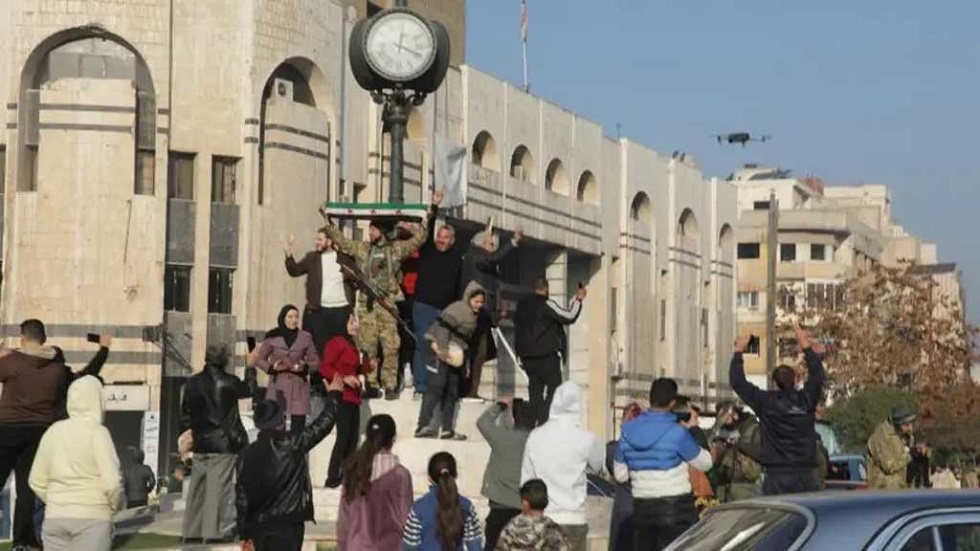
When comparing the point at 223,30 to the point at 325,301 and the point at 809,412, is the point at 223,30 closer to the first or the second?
the point at 325,301

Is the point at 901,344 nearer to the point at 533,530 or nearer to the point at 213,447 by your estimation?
the point at 213,447

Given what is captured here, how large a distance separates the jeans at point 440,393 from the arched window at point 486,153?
41069mm

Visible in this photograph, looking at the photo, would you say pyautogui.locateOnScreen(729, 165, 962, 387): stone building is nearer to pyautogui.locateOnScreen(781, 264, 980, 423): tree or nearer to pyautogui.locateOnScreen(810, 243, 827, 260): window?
pyautogui.locateOnScreen(810, 243, 827, 260): window

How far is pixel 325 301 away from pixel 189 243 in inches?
1129

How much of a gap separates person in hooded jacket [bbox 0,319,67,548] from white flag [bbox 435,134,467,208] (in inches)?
1563

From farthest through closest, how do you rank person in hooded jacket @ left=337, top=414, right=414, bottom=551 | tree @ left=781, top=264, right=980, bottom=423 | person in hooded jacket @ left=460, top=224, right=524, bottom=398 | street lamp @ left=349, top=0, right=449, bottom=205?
tree @ left=781, top=264, right=980, bottom=423 → street lamp @ left=349, top=0, right=449, bottom=205 → person in hooded jacket @ left=460, top=224, right=524, bottom=398 → person in hooded jacket @ left=337, top=414, right=414, bottom=551

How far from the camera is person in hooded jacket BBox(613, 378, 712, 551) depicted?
13961 millimetres

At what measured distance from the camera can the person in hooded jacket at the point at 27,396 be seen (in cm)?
1591

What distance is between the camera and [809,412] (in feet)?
52.7

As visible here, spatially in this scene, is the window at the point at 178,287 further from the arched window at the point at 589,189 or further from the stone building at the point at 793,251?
the stone building at the point at 793,251

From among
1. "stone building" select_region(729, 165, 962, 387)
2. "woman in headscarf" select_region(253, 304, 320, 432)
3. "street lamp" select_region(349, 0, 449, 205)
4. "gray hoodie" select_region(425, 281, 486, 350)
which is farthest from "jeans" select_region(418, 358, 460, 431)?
"stone building" select_region(729, 165, 962, 387)

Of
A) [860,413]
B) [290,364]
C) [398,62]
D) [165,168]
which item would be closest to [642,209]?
[860,413]

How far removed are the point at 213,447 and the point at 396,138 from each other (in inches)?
212

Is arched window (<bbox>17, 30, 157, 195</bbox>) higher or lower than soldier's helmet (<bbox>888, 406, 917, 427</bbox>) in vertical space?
higher
